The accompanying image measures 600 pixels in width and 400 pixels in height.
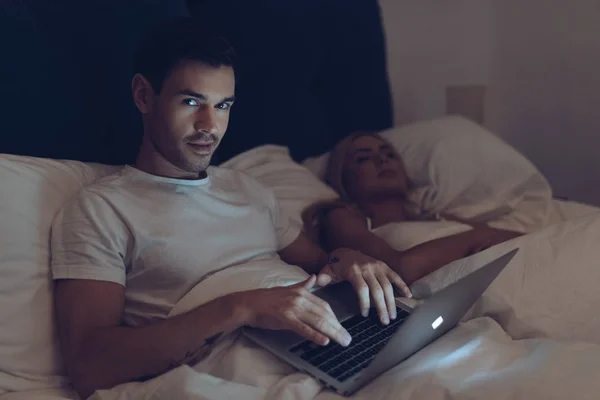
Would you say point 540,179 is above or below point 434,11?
below

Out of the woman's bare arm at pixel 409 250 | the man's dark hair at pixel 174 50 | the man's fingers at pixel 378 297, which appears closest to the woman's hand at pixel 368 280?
the man's fingers at pixel 378 297

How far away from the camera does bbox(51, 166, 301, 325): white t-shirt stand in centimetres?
100

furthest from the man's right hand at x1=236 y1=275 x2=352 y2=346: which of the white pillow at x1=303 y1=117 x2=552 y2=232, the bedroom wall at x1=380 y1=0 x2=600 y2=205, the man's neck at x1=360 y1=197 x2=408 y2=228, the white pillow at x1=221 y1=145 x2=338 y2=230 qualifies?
the bedroom wall at x1=380 y1=0 x2=600 y2=205

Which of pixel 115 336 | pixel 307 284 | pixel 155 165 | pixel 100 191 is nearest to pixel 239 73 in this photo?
pixel 155 165

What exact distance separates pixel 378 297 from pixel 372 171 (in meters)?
0.68

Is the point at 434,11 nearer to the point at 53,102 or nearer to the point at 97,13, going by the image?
the point at 97,13

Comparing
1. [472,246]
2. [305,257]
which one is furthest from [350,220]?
[472,246]

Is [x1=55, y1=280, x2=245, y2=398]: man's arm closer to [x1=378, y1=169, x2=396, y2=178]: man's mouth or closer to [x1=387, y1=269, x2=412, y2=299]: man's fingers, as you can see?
[x1=387, y1=269, x2=412, y2=299]: man's fingers

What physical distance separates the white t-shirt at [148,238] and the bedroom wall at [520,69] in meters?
1.44

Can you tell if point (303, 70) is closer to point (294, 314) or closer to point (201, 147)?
point (201, 147)

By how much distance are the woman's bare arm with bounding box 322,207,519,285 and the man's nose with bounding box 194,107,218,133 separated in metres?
0.49

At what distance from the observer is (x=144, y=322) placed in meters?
1.05

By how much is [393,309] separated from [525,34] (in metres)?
1.77

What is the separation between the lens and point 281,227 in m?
1.36
